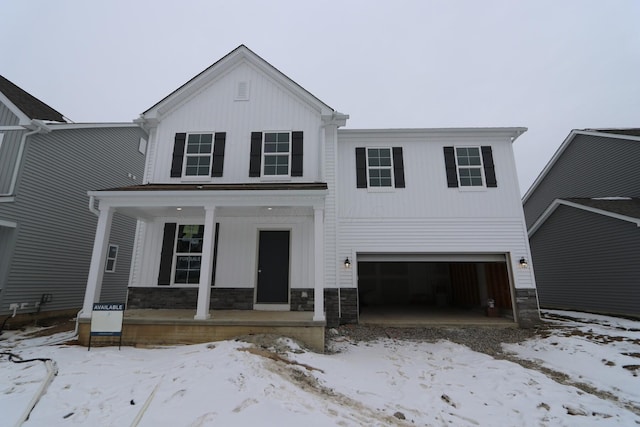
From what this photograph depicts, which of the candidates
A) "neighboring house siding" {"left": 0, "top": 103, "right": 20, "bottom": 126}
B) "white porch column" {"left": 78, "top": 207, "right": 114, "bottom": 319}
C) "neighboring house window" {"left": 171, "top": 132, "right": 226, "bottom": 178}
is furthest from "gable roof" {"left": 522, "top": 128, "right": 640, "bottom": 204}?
"neighboring house siding" {"left": 0, "top": 103, "right": 20, "bottom": 126}

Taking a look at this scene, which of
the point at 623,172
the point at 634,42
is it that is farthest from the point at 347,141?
the point at 634,42

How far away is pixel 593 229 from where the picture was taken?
10977mm

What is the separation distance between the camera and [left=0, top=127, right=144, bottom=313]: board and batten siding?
8.93 meters

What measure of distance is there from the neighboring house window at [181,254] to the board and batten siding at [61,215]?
4450mm

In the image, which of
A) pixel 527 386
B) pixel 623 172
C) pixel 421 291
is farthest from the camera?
pixel 421 291

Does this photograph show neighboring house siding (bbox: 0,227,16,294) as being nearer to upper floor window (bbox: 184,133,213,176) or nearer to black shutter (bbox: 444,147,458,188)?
upper floor window (bbox: 184,133,213,176)

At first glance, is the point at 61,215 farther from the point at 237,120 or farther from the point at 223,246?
the point at 237,120

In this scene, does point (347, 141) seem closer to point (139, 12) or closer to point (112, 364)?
point (112, 364)

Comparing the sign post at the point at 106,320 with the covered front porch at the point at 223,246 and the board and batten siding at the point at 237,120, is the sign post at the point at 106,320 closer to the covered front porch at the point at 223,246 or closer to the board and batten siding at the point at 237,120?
the covered front porch at the point at 223,246

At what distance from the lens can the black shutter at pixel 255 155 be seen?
903 cm

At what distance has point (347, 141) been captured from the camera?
9945 mm

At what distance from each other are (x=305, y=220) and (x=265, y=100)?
13.9 ft

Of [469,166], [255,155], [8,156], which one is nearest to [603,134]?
[469,166]

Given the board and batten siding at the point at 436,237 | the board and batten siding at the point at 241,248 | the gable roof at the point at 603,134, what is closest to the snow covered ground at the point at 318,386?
the board and batten siding at the point at 241,248
